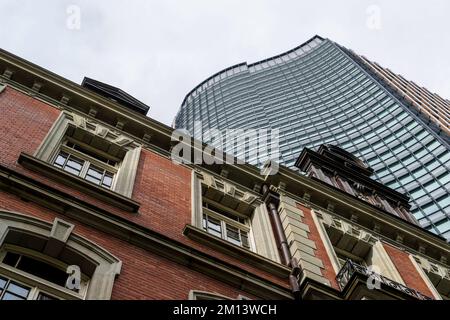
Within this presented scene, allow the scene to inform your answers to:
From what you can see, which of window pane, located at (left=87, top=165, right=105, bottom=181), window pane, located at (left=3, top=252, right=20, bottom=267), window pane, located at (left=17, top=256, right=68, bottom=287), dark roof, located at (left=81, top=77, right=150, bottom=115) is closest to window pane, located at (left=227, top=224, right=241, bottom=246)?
window pane, located at (left=87, top=165, right=105, bottom=181)

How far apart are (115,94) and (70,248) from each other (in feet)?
35.8

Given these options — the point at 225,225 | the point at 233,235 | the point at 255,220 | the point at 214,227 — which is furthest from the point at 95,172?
the point at 255,220

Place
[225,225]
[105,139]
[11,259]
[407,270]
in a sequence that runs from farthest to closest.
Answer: [407,270]
[105,139]
[225,225]
[11,259]

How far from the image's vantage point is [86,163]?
53.2 feet

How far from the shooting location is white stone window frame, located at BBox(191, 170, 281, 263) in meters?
15.3

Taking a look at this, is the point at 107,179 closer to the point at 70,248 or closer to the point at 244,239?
the point at 244,239

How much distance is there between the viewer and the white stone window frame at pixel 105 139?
14852 millimetres

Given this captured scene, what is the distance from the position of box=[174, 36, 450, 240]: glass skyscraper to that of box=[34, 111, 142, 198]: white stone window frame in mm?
41162

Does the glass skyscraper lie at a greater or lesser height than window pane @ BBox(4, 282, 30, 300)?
greater

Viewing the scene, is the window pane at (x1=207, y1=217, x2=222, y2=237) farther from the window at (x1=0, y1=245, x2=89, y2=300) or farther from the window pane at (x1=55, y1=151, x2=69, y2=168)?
the window at (x1=0, y1=245, x2=89, y2=300)

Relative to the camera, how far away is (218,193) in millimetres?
17734

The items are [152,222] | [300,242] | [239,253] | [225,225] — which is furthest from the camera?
[225,225]

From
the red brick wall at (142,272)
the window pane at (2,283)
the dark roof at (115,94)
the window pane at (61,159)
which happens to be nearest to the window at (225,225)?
the red brick wall at (142,272)
